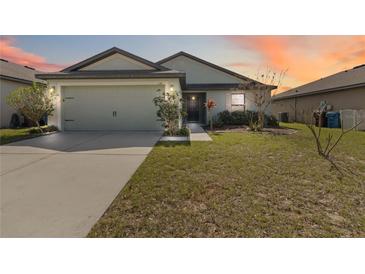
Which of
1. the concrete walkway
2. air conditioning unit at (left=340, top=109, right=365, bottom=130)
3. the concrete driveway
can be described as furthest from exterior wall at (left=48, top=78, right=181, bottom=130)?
air conditioning unit at (left=340, top=109, right=365, bottom=130)

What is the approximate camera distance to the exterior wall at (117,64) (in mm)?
13148

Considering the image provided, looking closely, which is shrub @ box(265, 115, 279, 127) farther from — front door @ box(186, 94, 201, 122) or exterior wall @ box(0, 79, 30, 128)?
exterior wall @ box(0, 79, 30, 128)

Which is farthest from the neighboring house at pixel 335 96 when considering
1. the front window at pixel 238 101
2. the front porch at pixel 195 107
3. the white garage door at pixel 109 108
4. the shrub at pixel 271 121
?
the white garage door at pixel 109 108

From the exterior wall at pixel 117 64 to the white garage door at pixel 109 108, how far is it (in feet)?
5.52

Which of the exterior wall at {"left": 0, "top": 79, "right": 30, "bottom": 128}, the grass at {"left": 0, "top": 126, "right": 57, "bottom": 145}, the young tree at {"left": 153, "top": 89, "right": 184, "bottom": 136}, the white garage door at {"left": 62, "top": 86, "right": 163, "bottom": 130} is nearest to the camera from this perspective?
the grass at {"left": 0, "top": 126, "right": 57, "bottom": 145}

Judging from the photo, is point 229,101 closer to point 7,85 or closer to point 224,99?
point 224,99

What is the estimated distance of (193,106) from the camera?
18188 mm

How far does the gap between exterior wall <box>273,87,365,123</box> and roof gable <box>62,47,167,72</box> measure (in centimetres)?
958

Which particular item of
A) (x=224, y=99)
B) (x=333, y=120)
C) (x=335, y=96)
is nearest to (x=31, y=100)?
(x=224, y=99)

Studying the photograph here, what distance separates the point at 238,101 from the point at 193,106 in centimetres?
371

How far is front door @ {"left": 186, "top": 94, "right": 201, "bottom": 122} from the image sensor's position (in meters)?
18.1
